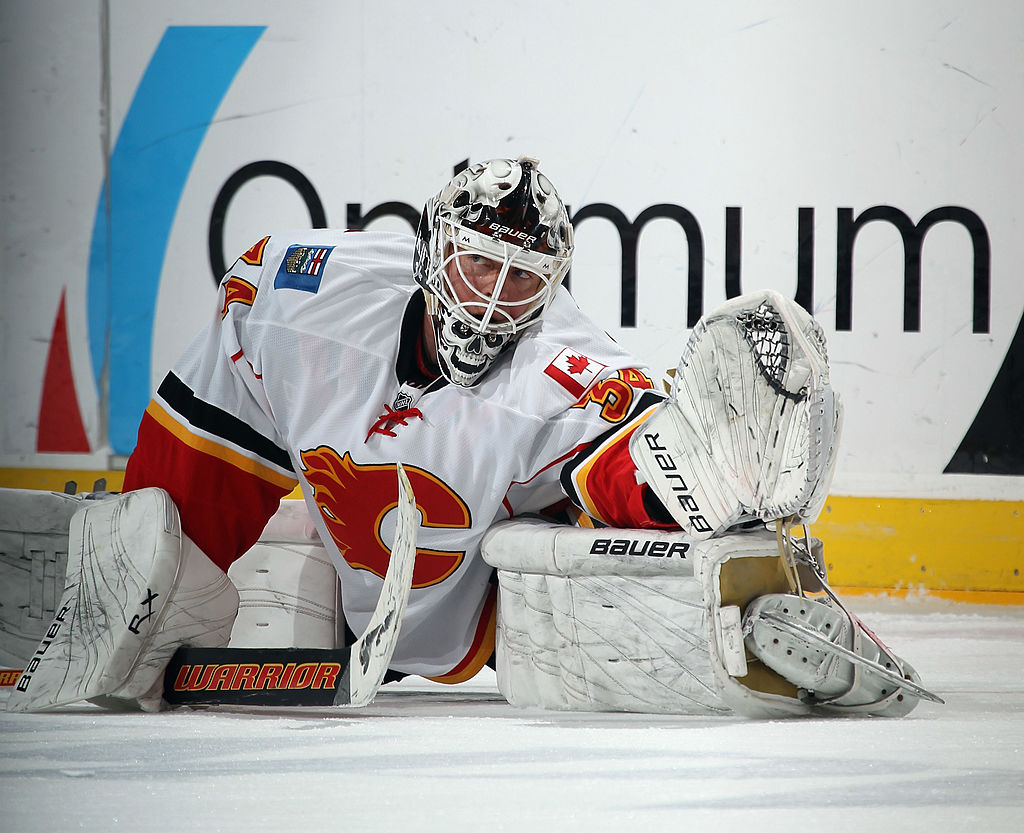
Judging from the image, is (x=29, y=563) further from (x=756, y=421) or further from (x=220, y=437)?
(x=756, y=421)

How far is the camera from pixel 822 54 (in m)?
3.06

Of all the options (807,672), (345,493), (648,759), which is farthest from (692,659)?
(345,493)

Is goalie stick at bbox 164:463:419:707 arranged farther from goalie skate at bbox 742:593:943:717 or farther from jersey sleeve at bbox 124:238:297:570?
goalie skate at bbox 742:593:943:717

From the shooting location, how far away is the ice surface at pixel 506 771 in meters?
1.03

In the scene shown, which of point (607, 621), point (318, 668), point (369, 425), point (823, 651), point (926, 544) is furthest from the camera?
point (926, 544)

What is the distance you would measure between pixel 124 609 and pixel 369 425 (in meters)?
0.46

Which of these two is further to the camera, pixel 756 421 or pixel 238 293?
pixel 238 293

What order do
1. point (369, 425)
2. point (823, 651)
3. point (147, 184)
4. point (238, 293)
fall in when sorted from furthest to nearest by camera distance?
point (147, 184), point (238, 293), point (369, 425), point (823, 651)

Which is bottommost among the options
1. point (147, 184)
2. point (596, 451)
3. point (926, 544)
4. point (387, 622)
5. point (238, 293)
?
point (926, 544)

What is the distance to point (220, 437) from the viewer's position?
190cm

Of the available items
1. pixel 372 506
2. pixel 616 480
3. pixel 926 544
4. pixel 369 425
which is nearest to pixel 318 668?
pixel 372 506

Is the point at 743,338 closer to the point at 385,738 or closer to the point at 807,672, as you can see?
the point at 807,672

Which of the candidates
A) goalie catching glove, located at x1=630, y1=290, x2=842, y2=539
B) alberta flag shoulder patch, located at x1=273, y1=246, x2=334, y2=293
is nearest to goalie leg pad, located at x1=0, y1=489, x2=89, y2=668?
alberta flag shoulder patch, located at x1=273, y1=246, x2=334, y2=293

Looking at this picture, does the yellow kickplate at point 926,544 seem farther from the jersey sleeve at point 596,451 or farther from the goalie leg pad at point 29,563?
the goalie leg pad at point 29,563
